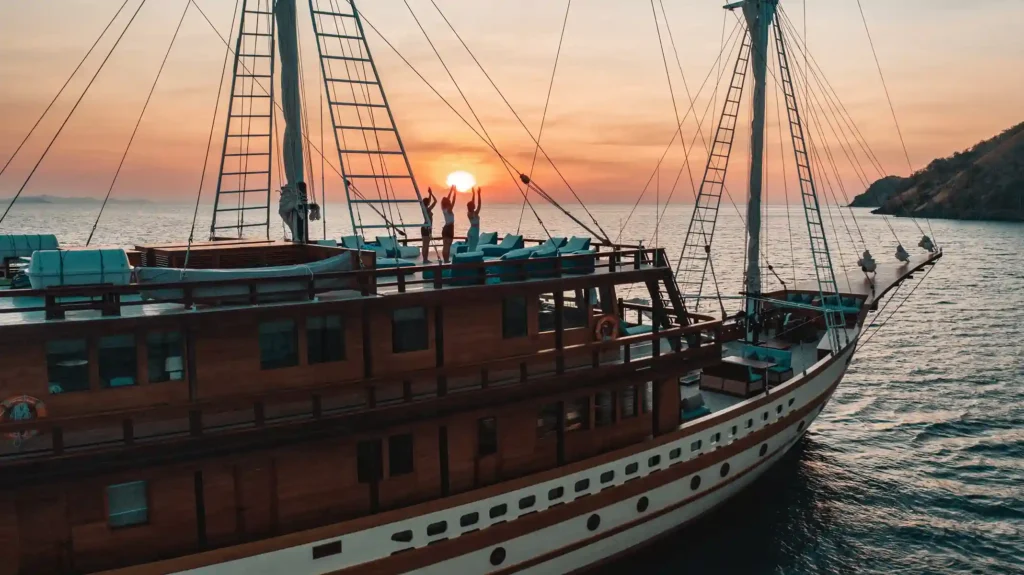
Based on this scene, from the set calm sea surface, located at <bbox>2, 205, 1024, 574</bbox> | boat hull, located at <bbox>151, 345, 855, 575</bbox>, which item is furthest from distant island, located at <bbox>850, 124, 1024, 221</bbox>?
boat hull, located at <bbox>151, 345, 855, 575</bbox>

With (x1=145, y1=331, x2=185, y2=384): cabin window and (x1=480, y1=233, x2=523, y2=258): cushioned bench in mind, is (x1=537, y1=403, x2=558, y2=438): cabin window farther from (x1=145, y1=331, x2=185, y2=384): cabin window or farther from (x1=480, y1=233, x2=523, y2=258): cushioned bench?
(x1=145, y1=331, x2=185, y2=384): cabin window

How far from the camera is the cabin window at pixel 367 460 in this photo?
1075 centimetres

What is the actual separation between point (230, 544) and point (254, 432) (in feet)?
5.66

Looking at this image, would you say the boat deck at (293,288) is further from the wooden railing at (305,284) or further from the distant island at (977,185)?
the distant island at (977,185)

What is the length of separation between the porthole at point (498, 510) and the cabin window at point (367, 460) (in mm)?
2109

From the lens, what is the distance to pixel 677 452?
14.7 m

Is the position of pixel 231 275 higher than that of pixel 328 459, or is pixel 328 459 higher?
pixel 231 275

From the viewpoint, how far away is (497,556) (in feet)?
38.7

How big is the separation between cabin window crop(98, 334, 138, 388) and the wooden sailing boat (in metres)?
0.02

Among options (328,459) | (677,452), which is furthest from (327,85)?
(677,452)

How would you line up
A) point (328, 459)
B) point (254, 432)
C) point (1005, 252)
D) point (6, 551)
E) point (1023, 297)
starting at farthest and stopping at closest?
point (1005, 252) < point (1023, 297) < point (328, 459) < point (254, 432) < point (6, 551)

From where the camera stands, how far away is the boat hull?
33.7 ft

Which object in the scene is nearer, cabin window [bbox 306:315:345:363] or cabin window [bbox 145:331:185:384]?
cabin window [bbox 145:331:185:384]

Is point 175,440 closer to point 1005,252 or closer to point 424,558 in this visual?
point 424,558
